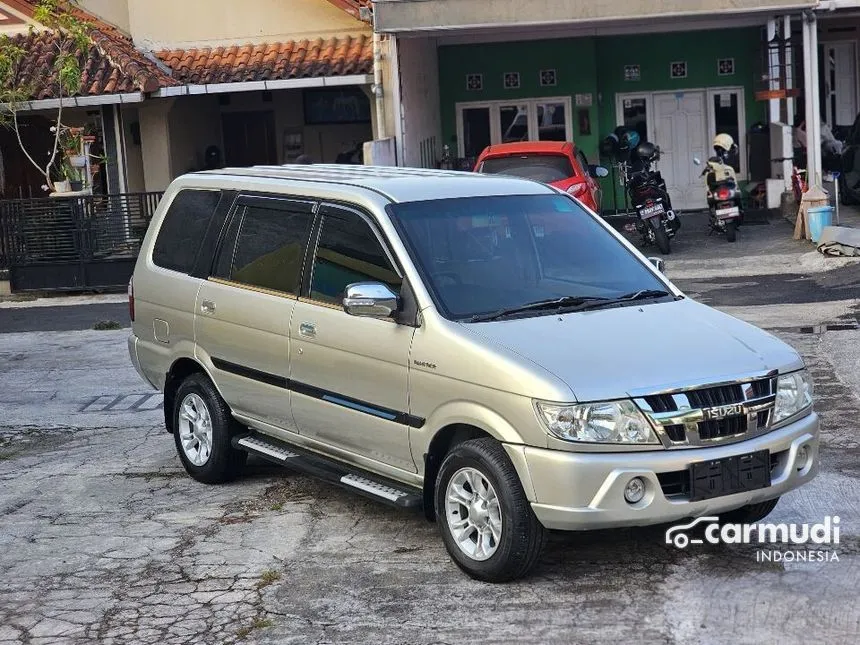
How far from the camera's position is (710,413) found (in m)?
5.82

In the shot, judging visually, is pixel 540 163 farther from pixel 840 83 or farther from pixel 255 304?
pixel 255 304

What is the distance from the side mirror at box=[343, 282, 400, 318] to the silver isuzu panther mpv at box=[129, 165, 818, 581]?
0.01m

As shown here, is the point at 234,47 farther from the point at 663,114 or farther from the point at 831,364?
the point at 831,364

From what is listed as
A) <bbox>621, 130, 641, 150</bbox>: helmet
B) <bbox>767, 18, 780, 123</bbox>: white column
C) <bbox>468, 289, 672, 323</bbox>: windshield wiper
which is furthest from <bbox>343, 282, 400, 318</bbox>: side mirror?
<bbox>621, 130, 641, 150</bbox>: helmet

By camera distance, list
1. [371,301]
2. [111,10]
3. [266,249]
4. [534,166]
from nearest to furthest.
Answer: [371,301], [266,249], [534,166], [111,10]

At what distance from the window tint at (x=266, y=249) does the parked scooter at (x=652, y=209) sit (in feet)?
37.9

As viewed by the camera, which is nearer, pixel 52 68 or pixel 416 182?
pixel 416 182

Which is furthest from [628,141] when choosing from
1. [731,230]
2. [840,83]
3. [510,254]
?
[510,254]

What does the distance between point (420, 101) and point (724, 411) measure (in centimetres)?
1712

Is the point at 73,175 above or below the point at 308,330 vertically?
above

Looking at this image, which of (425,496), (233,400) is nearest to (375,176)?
(233,400)

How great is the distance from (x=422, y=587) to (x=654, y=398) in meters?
1.43

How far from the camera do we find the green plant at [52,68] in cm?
1960

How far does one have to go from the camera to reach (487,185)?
294 inches
